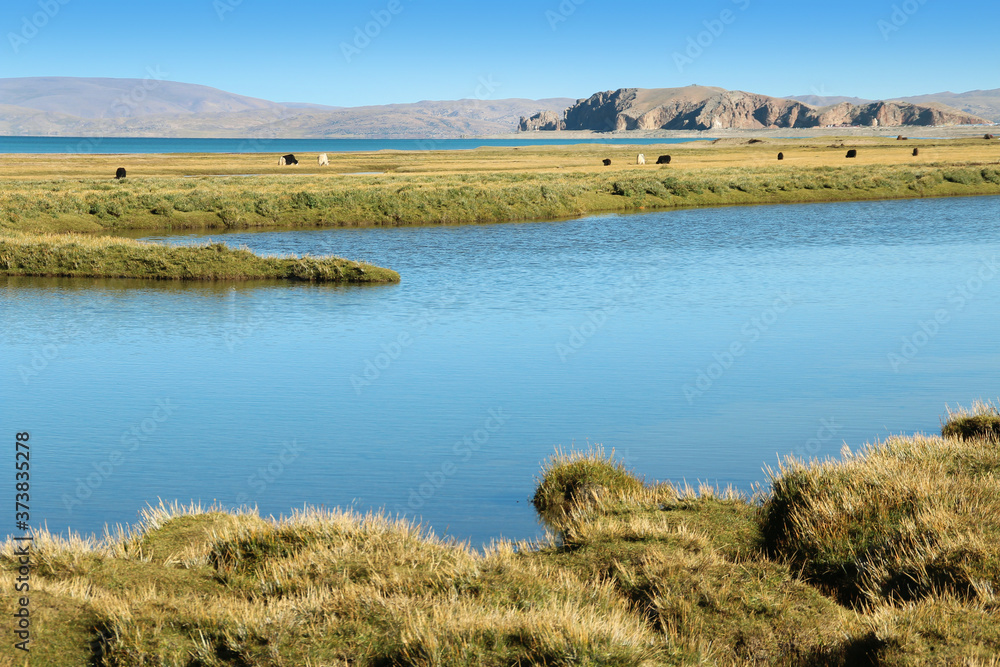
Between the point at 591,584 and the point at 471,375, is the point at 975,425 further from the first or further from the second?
the point at 471,375

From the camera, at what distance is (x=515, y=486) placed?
1127cm

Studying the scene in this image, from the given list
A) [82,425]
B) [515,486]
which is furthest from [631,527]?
[82,425]
